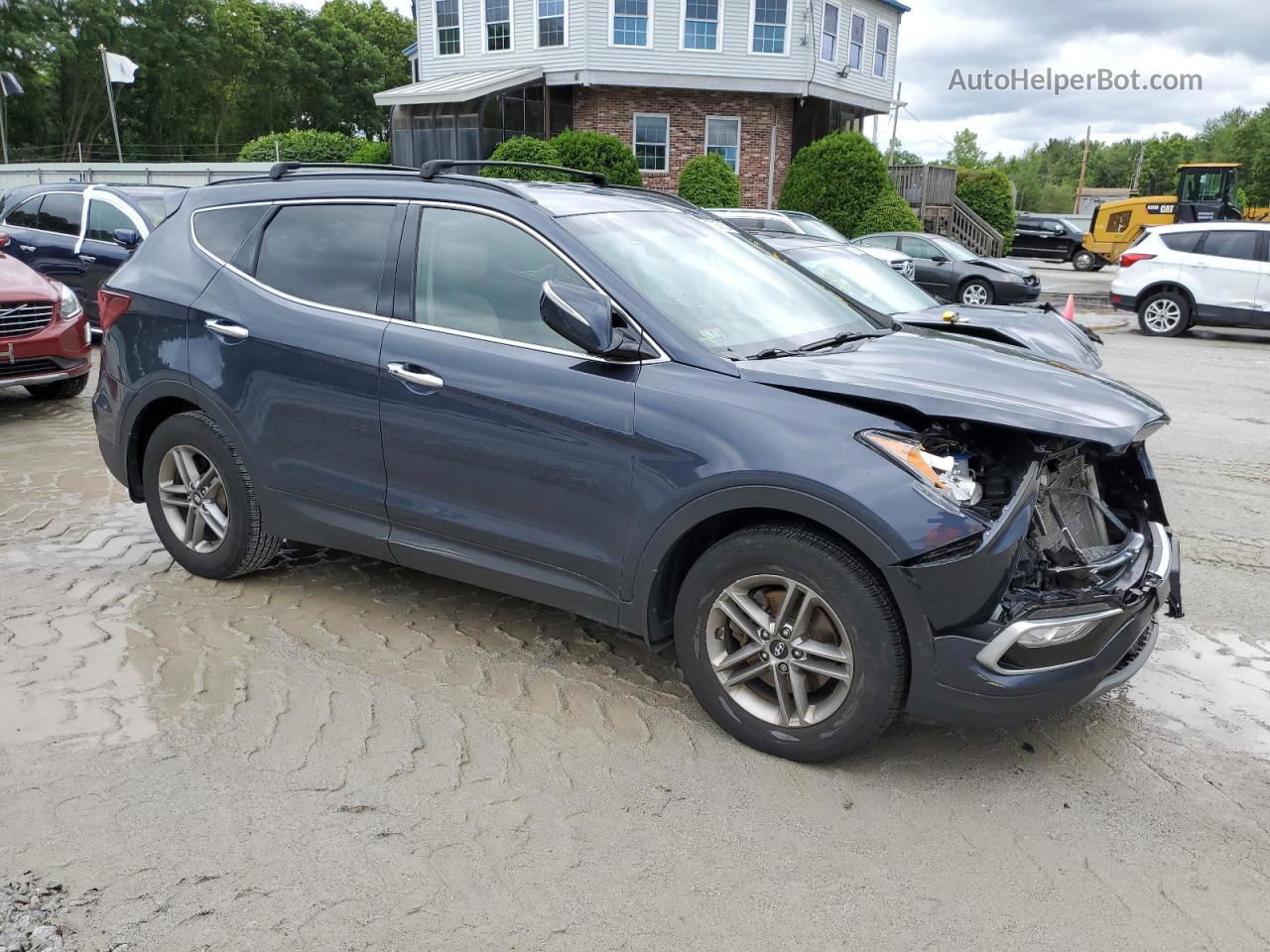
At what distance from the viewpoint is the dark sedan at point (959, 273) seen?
17.9m

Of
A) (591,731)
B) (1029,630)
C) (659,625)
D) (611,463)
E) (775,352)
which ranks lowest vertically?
(591,731)

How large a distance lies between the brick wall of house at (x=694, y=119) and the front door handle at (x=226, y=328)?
82.1ft

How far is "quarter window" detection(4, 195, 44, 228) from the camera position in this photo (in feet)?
38.7

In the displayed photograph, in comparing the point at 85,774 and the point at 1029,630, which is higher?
the point at 1029,630

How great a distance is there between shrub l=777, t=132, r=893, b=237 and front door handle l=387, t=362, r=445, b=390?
843 inches

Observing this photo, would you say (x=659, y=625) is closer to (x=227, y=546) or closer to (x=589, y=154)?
(x=227, y=546)

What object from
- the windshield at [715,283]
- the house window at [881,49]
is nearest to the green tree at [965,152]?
the house window at [881,49]

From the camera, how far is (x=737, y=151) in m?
29.2

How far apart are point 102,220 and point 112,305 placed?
7.75 metres

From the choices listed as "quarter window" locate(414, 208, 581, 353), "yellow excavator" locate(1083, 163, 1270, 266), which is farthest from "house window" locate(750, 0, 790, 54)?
"quarter window" locate(414, 208, 581, 353)

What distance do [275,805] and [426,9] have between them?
31020mm

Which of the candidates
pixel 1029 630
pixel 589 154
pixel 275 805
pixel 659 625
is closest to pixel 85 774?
pixel 275 805

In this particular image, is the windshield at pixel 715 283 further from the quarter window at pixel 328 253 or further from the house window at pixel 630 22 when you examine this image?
the house window at pixel 630 22

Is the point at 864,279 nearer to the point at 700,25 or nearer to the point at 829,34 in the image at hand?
A: the point at 700,25
